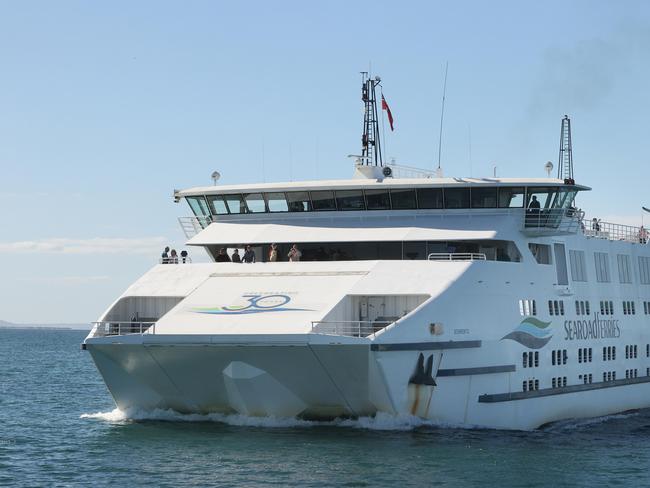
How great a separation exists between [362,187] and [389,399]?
6.75 metres

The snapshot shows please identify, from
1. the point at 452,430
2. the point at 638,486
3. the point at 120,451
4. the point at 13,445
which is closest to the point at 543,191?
the point at 452,430

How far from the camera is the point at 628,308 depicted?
3794 centimetres

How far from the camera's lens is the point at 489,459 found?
25.0 m

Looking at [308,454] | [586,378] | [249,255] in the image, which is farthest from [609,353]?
[308,454]

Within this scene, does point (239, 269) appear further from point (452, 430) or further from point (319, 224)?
point (452, 430)

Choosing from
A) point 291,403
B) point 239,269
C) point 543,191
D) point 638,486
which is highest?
point 543,191

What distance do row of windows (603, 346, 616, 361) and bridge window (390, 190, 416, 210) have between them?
8976 millimetres

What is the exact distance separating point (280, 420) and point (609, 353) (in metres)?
13.1

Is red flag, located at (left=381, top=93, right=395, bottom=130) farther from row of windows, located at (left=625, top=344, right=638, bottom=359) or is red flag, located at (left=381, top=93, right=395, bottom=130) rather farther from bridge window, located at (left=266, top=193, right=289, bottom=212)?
row of windows, located at (left=625, top=344, right=638, bottom=359)

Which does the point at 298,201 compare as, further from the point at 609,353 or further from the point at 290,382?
the point at 609,353

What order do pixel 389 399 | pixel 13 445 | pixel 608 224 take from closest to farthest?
1. pixel 389 399
2. pixel 13 445
3. pixel 608 224

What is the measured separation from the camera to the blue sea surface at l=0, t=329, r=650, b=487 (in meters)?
23.1

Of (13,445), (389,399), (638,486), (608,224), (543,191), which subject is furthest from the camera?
(608,224)

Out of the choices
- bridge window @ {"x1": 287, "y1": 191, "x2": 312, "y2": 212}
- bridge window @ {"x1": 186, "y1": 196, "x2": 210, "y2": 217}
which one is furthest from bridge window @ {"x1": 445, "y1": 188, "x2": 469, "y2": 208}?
bridge window @ {"x1": 186, "y1": 196, "x2": 210, "y2": 217}
